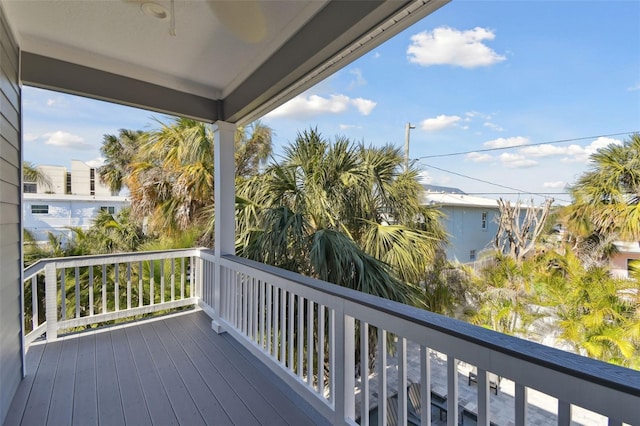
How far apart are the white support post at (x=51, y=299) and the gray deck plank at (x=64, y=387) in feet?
0.66

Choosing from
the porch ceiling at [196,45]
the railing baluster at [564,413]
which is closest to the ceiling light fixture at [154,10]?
the porch ceiling at [196,45]

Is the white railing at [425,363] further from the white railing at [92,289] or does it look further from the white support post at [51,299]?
the white support post at [51,299]

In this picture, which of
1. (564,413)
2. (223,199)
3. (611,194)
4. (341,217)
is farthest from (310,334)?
(611,194)

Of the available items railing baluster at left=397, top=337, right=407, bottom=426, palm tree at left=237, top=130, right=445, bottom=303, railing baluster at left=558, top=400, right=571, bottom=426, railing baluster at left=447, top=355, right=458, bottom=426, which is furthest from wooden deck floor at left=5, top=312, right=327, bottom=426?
railing baluster at left=558, top=400, right=571, bottom=426

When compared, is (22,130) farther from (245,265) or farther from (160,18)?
(245,265)

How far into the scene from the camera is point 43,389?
218 cm

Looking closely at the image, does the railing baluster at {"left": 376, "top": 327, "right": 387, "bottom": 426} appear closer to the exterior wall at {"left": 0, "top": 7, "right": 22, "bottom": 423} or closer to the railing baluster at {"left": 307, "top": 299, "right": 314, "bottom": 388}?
the railing baluster at {"left": 307, "top": 299, "right": 314, "bottom": 388}

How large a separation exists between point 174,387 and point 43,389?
37.0 inches

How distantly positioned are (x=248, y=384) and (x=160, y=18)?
262 cm

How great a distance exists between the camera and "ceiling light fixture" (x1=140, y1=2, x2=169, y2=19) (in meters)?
1.80

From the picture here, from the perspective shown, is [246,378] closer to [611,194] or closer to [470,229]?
[611,194]

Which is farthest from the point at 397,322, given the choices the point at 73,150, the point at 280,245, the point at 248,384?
the point at 73,150

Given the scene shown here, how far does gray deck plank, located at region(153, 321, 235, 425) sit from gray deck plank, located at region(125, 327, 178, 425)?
0.15 m

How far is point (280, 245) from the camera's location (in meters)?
3.14
